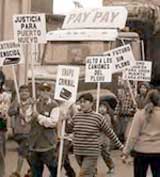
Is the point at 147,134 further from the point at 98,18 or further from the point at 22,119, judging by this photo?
the point at 98,18

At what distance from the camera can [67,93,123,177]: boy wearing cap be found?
37.4 feet

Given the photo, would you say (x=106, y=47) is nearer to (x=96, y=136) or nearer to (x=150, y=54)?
(x=150, y=54)

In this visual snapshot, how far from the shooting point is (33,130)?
12094 millimetres

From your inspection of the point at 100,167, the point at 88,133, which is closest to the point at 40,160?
the point at 88,133

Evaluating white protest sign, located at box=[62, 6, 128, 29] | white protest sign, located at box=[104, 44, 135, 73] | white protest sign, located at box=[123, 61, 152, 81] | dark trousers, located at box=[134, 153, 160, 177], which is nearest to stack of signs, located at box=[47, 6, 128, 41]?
white protest sign, located at box=[62, 6, 128, 29]

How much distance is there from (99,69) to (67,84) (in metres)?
1.56

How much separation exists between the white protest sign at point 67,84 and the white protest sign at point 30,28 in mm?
1033

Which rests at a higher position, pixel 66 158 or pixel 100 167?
pixel 66 158

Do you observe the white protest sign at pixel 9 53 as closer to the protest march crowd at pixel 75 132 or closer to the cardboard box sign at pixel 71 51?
the protest march crowd at pixel 75 132

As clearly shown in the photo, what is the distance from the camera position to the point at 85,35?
67.3ft

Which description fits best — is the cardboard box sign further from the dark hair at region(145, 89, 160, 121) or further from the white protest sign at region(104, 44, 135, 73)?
the dark hair at region(145, 89, 160, 121)

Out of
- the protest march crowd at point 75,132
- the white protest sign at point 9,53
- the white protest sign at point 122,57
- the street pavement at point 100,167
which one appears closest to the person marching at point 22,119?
the protest march crowd at point 75,132

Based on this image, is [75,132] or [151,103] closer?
[151,103]

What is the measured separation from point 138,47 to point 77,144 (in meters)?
11.5
